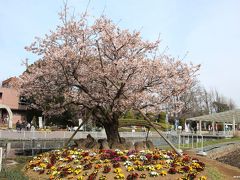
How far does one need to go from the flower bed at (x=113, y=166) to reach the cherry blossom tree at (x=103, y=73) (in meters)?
2.77

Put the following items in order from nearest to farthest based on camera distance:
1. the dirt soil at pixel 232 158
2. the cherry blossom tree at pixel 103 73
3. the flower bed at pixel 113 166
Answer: the flower bed at pixel 113 166
the cherry blossom tree at pixel 103 73
the dirt soil at pixel 232 158

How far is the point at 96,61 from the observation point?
15523 millimetres

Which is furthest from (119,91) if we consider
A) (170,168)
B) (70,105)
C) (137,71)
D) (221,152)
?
(221,152)

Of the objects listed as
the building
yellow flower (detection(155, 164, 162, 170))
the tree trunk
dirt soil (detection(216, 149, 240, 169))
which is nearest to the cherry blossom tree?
the tree trunk

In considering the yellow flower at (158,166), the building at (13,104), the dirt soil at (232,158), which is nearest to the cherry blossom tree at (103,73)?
the yellow flower at (158,166)

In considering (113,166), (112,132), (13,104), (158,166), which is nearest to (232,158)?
(112,132)

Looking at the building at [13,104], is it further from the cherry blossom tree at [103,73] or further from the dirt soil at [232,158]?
the cherry blossom tree at [103,73]

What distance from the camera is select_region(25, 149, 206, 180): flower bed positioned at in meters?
10.7

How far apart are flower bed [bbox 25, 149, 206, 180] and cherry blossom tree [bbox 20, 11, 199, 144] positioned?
2774mm

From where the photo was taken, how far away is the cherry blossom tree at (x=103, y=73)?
47.8 feet

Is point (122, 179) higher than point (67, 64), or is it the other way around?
point (67, 64)

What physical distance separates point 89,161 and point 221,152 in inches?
761

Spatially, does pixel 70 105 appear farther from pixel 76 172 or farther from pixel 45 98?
pixel 76 172

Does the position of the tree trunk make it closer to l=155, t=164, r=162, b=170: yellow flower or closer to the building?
l=155, t=164, r=162, b=170: yellow flower
